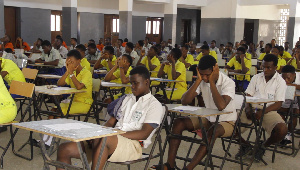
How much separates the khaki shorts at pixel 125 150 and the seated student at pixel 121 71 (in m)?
2.46

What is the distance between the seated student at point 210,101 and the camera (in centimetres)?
377

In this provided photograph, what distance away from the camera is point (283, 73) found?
564 centimetres

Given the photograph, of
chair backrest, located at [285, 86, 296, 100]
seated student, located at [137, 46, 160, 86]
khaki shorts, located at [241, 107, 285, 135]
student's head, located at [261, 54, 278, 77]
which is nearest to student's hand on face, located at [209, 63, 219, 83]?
khaki shorts, located at [241, 107, 285, 135]

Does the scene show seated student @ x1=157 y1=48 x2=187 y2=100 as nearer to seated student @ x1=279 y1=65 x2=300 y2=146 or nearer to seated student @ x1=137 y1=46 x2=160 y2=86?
seated student @ x1=137 y1=46 x2=160 y2=86

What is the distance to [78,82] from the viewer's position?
4.71 metres

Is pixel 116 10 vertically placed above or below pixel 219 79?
above

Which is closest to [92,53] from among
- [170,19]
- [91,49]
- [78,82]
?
[91,49]

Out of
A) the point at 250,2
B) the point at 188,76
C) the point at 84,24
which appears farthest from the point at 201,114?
the point at 250,2

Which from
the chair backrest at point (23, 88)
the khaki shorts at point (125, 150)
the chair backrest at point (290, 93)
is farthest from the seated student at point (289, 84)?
the chair backrest at point (23, 88)

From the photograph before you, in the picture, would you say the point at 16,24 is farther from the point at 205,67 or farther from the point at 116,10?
the point at 205,67

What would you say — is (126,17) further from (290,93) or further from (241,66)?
(290,93)

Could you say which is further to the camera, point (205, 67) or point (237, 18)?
point (237, 18)

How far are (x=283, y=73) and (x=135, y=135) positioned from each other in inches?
131

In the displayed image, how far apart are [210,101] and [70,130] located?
1909mm
